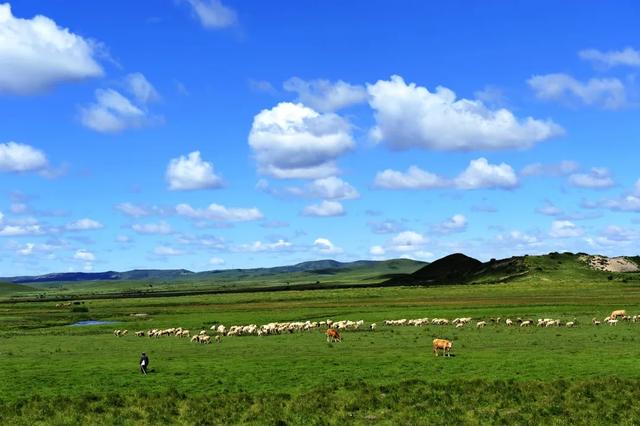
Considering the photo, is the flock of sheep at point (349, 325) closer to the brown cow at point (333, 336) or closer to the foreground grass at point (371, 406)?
the brown cow at point (333, 336)

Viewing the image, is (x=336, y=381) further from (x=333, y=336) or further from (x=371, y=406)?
(x=333, y=336)

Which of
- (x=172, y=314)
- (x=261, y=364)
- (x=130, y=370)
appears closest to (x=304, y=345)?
(x=261, y=364)

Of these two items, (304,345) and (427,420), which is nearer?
(427,420)

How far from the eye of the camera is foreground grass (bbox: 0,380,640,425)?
3228 cm

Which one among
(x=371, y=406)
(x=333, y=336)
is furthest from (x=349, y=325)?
(x=371, y=406)

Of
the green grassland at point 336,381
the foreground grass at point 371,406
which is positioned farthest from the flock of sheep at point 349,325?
the foreground grass at point 371,406

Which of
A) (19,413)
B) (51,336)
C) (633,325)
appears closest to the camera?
(19,413)

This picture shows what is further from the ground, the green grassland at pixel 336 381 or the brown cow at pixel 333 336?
the brown cow at pixel 333 336

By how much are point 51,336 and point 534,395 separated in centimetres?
6319

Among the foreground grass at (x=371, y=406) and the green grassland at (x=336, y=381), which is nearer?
the foreground grass at (x=371, y=406)

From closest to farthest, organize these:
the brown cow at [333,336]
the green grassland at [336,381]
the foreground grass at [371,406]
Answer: the foreground grass at [371,406]
the green grassland at [336,381]
the brown cow at [333,336]

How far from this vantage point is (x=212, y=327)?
83688 millimetres

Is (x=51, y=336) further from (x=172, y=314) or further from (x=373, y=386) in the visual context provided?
(x=373, y=386)

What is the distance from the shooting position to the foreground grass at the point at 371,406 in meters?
32.3
